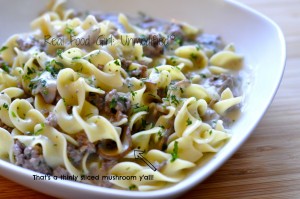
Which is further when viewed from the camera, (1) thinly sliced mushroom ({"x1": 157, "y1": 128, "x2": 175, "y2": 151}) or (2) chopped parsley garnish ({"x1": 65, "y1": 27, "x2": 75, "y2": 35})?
(2) chopped parsley garnish ({"x1": 65, "y1": 27, "x2": 75, "y2": 35})

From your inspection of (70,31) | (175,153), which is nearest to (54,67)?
(70,31)

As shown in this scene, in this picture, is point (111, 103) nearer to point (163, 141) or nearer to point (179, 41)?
point (163, 141)

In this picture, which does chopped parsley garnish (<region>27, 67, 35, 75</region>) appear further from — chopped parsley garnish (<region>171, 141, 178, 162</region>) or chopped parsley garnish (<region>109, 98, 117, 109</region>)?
chopped parsley garnish (<region>171, 141, 178, 162</region>)

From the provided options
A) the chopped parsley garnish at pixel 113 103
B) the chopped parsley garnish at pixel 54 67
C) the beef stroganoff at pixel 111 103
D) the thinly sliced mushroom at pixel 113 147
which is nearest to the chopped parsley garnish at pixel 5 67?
the beef stroganoff at pixel 111 103

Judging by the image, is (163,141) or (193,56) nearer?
(163,141)

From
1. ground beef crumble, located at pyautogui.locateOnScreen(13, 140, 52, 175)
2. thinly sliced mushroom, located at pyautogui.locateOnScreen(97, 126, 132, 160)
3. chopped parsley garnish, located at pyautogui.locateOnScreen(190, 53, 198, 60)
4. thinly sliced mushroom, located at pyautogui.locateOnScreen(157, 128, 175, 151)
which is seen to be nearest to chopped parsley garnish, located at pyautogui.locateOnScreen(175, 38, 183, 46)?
chopped parsley garnish, located at pyautogui.locateOnScreen(190, 53, 198, 60)

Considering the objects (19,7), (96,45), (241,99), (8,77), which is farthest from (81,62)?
(19,7)
